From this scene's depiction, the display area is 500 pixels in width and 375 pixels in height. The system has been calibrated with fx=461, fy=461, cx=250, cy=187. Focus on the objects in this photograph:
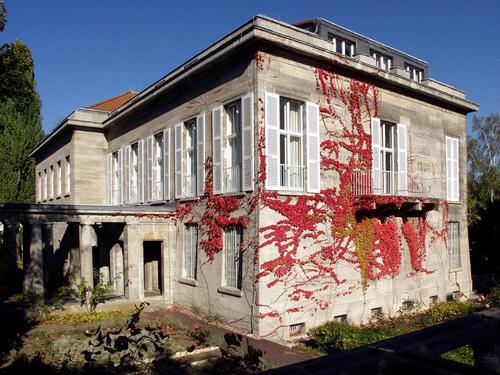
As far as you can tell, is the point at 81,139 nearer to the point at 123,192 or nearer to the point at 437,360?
the point at 123,192

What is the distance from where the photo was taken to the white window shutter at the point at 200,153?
14.1m

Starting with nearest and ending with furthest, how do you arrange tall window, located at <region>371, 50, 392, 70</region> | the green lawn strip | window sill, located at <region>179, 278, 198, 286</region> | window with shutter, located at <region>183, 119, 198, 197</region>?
the green lawn strip < window sill, located at <region>179, 278, 198, 286</region> < window with shutter, located at <region>183, 119, 198, 197</region> < tall window, located at <region>371, 50, 392, 70</region>

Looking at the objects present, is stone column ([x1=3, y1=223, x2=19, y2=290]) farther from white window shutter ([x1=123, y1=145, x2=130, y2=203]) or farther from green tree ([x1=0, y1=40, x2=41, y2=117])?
green tree ([x1=0, y1=40, x2=41, y2=117])

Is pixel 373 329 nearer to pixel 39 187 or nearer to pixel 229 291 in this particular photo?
pixel 229 291

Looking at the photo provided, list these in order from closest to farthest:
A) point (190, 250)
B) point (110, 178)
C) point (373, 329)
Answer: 1. point (373, 329)
2. point (190, 250)
3. point (110, 178)

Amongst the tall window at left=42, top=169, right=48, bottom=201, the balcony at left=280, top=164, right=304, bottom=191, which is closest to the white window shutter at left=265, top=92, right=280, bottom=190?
the balcony at left=280, top=164, right=304, bottom=191

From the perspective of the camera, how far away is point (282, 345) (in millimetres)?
10922

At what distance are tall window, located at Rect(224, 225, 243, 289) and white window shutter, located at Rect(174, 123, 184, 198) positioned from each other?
127 inches

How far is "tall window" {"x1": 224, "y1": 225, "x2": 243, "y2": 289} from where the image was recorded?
12531 millimetres

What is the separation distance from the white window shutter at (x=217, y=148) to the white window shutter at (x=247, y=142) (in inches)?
43.1

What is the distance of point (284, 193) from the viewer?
39.7 ft

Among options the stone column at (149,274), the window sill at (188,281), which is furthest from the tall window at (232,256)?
the stone column at (149,274)

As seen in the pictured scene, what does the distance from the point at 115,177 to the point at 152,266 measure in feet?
→ 21.2

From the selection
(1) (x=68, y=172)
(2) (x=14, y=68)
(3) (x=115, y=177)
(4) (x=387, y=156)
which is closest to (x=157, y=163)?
(3) (x=115, y=177)
